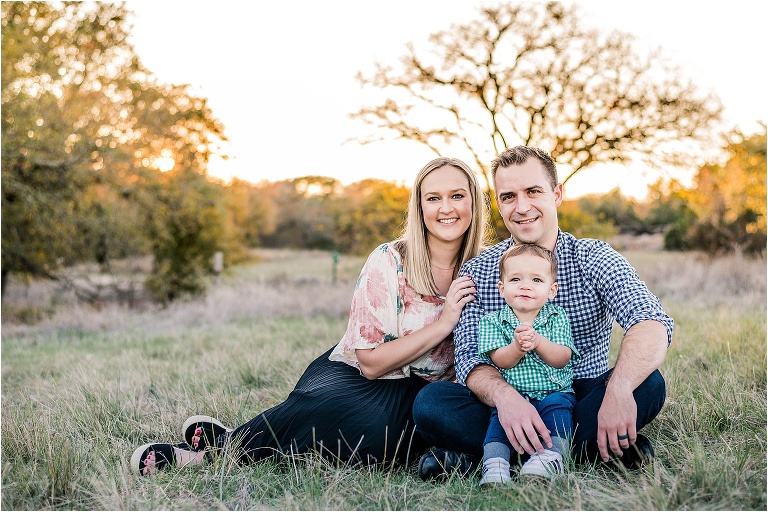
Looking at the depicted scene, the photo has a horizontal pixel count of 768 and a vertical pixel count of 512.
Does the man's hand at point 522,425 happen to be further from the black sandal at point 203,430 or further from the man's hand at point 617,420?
the black sandal at point 203,430

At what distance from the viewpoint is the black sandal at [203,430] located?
3.30 metres

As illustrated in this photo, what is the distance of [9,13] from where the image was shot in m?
11.4

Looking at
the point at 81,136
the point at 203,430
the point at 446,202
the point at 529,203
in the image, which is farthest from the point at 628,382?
the point at 81,136

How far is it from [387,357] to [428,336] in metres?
0.22

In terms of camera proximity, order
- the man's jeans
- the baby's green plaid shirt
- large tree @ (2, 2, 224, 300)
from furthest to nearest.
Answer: large tree @ (2, 2, 224, 300)
the baby's green plaid shirt
the man's jeans

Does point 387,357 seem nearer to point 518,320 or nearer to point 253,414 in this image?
point 518,320

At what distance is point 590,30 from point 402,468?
448 inches

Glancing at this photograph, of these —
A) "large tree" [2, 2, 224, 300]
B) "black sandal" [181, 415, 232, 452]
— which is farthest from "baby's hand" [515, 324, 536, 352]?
"large tree" [2, 2, 224, 300]

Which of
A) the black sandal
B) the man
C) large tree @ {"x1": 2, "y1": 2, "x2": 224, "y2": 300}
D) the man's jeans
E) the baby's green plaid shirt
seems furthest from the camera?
large tree @ {"x1": 2, "y1": 2, "x2": 224, "y2": 300}

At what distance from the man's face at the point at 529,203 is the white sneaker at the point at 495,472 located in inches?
41.9

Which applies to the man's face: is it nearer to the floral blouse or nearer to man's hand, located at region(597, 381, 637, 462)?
the floral blouse

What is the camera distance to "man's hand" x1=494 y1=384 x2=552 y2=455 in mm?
2670

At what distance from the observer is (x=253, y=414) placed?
4027mm

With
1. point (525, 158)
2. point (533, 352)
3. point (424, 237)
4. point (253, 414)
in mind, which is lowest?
point (253, 414)
